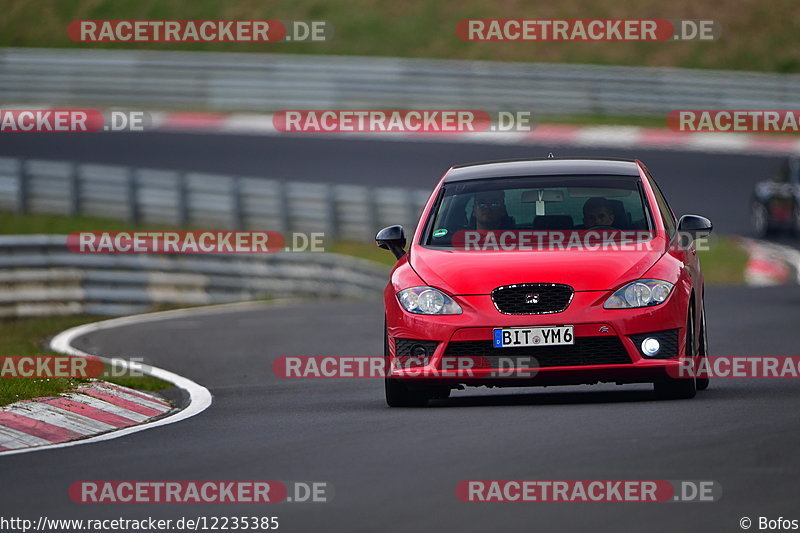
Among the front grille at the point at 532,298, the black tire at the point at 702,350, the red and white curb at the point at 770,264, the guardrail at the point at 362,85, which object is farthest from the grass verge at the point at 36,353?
the guardrail at the point at 362,85

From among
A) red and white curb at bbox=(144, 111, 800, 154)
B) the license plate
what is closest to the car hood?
the license plate

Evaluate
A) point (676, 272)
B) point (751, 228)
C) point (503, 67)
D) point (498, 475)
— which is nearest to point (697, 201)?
point (751, 228)

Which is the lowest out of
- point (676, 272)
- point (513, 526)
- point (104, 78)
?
point (513, 526)

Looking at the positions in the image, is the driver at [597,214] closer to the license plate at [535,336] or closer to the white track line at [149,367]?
the license plate at [535,336]

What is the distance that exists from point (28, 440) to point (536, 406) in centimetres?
297

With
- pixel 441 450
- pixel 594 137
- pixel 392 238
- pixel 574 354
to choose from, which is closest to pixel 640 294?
pixel 574 354

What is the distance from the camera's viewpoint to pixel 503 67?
41.6 m

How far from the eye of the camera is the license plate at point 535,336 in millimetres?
10148

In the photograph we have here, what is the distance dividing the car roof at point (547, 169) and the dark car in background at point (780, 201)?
18.1 meters

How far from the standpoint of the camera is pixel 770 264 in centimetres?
2817

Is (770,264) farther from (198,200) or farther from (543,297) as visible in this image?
(543,297)

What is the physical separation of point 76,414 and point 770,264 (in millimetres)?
19257

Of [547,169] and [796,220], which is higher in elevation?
[547,169]

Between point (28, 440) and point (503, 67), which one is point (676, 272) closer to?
point (28, 440)
